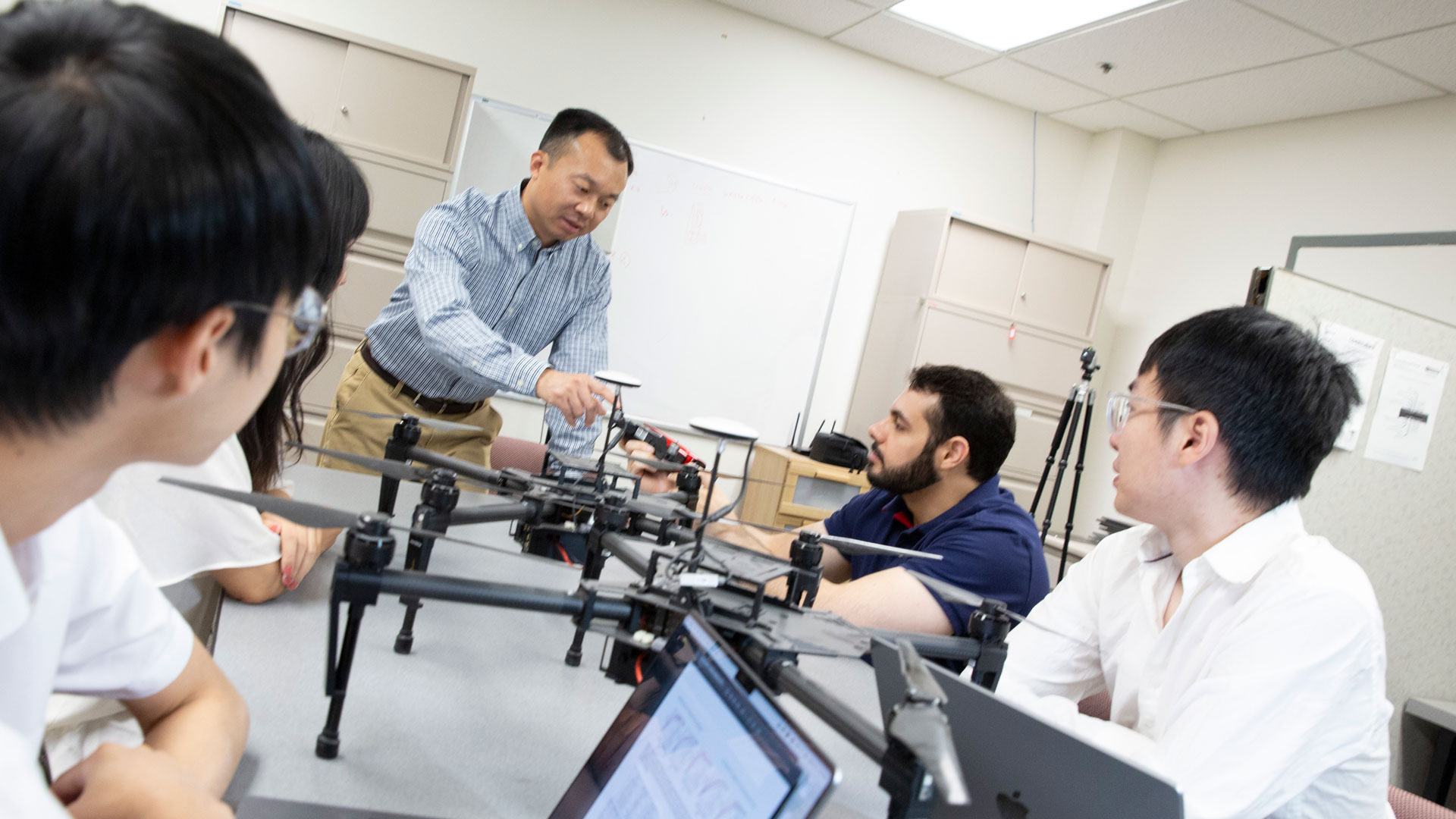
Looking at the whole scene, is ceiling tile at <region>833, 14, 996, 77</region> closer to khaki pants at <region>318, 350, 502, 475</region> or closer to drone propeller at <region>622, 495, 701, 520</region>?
khaki pants at <region>318, 350, 502, 475</region>

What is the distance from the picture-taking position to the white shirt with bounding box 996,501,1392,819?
0.97 meters

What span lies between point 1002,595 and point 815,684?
1.23m

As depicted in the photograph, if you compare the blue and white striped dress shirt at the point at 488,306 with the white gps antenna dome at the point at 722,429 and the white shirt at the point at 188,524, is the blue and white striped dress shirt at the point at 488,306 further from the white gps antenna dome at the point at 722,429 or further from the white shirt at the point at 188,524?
the white gps antenna dome at the point at 722,429

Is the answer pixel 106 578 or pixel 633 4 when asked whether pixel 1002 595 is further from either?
pixel 633 4

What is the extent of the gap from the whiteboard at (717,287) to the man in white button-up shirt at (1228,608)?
2.93 m

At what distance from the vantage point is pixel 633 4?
4.07 metres

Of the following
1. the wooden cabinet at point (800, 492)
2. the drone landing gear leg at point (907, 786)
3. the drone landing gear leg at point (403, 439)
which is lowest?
the wooden cabinet at point (800, 492)

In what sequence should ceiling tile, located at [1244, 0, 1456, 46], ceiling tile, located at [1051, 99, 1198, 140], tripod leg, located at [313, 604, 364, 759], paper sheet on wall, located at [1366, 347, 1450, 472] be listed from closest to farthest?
tripod leg, located at [313, 604, 364, 759] < paper sheet on wall, located at [1366, 347, 1450, 472] < ceiling tile, located at [1244, 0, 1456, 46] < ceiling tile, located at [1051, 99, 1198, 140]

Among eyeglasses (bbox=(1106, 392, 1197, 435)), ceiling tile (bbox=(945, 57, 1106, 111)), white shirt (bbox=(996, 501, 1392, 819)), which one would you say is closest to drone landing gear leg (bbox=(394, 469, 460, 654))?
white shirt (bbox=(996, 501, 1392, 819))

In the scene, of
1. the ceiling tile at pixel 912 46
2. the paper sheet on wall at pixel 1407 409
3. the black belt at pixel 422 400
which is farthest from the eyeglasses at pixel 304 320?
the ceiling tile at pixel 912 46

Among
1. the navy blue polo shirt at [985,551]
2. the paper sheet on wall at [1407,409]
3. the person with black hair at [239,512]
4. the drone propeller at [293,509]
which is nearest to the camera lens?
the drone propeller at [293,509]

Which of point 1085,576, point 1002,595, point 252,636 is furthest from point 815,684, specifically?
point 1002,595

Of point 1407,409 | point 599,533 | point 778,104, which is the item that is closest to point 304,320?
point 599,533

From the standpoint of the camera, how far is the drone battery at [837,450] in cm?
395
